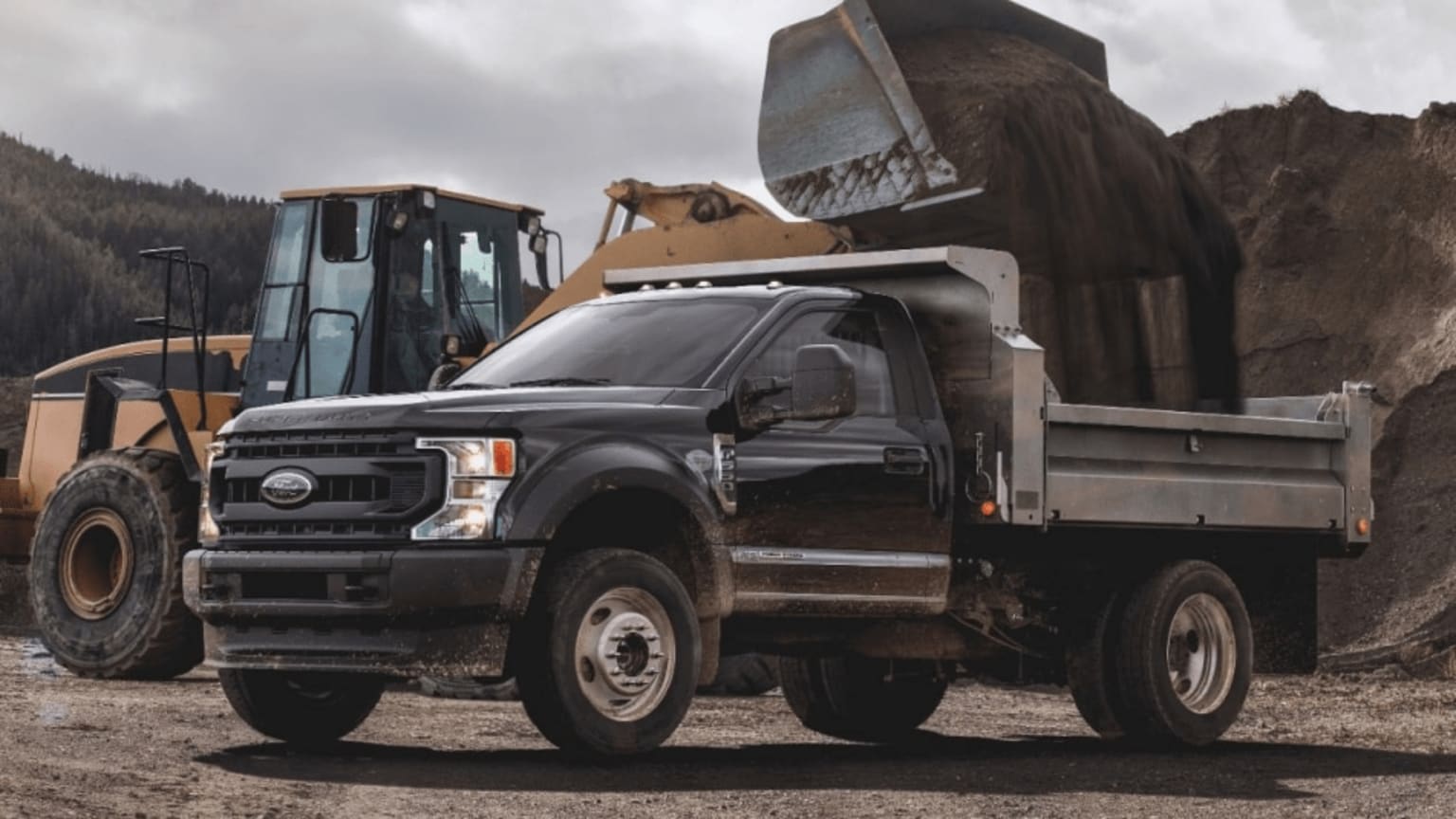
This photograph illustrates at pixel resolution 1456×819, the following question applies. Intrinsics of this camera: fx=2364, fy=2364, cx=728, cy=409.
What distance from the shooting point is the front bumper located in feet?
31.2

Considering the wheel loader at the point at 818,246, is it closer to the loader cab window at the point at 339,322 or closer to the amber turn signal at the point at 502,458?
the loader cab window at the point at 339,322

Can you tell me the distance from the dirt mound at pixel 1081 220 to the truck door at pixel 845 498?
2986mm

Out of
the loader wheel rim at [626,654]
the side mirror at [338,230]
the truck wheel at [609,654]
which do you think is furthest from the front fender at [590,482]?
the side mirror at [338,230]

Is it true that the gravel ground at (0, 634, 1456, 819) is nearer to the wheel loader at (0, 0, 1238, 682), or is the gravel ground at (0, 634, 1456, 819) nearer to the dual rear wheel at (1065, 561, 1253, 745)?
the dual rear wheel at (1065, 561, 1253, 745)

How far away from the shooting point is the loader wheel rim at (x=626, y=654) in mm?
9781

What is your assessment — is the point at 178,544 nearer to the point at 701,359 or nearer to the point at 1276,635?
the point at 701,359

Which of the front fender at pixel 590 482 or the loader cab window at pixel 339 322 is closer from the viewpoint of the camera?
the front fender at pixel 590 482

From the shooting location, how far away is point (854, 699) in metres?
13.3

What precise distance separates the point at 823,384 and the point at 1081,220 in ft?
18.7

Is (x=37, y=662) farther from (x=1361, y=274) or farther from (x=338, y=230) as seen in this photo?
(x=1361, y=274)

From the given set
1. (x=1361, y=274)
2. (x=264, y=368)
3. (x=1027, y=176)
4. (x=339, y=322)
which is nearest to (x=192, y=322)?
(x=264, y=368)

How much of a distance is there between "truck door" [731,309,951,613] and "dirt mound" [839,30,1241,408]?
118 inches

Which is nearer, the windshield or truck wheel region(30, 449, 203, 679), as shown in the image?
the windshield

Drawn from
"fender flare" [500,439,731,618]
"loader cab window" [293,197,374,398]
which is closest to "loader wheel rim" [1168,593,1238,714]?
"fender flare" [500,439,731,618]
